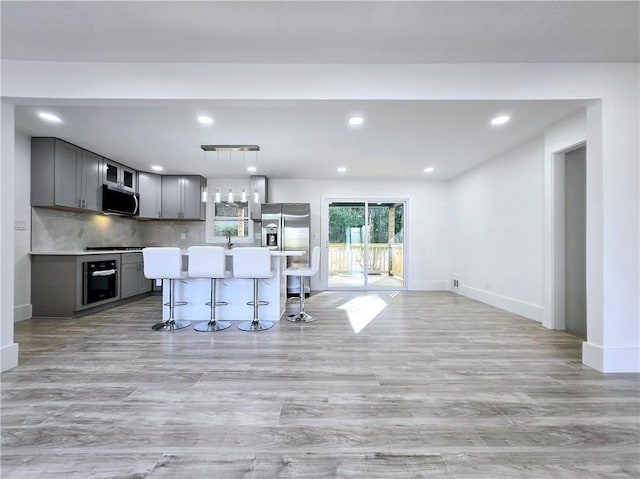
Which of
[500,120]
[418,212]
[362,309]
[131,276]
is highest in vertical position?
[500,120]

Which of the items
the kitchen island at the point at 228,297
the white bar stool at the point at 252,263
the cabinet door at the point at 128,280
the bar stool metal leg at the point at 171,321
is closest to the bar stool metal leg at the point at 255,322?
the white bar stool at the point at 252,263

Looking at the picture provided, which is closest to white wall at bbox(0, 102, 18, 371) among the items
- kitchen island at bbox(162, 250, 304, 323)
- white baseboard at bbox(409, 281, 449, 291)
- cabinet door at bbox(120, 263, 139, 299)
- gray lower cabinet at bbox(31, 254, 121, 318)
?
kitchen island at bbox(162, 250, 304, 323)

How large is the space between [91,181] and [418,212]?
6.16m

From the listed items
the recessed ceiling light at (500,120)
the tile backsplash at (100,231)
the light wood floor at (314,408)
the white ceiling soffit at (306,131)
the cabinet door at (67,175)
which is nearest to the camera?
the light wood floor at (314,408)

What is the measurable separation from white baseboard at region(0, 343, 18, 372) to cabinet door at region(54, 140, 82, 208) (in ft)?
8.04

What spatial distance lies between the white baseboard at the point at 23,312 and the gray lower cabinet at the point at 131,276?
1.09 meters

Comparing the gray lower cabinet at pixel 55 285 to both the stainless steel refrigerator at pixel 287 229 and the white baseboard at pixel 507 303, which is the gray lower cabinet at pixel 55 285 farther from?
the white baseboard at pixel 507 303

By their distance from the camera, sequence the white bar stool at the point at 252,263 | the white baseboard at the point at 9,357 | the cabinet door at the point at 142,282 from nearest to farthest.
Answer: the white baseboard at the point at 9,357
the white bar stool at the point at 252,263
the cabinet door at the point at 142,282

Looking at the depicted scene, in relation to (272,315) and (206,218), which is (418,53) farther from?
(206,218)

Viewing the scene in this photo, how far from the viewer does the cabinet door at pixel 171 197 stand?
604 cm

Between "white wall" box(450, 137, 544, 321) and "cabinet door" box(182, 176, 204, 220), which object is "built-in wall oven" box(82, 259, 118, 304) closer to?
"cabinet door" box(182, 176, 204, 220)

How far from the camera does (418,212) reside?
663 cm

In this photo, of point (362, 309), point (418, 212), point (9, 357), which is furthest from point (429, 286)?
point (9, 357)

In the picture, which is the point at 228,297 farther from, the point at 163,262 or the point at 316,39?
the point at 316,39
